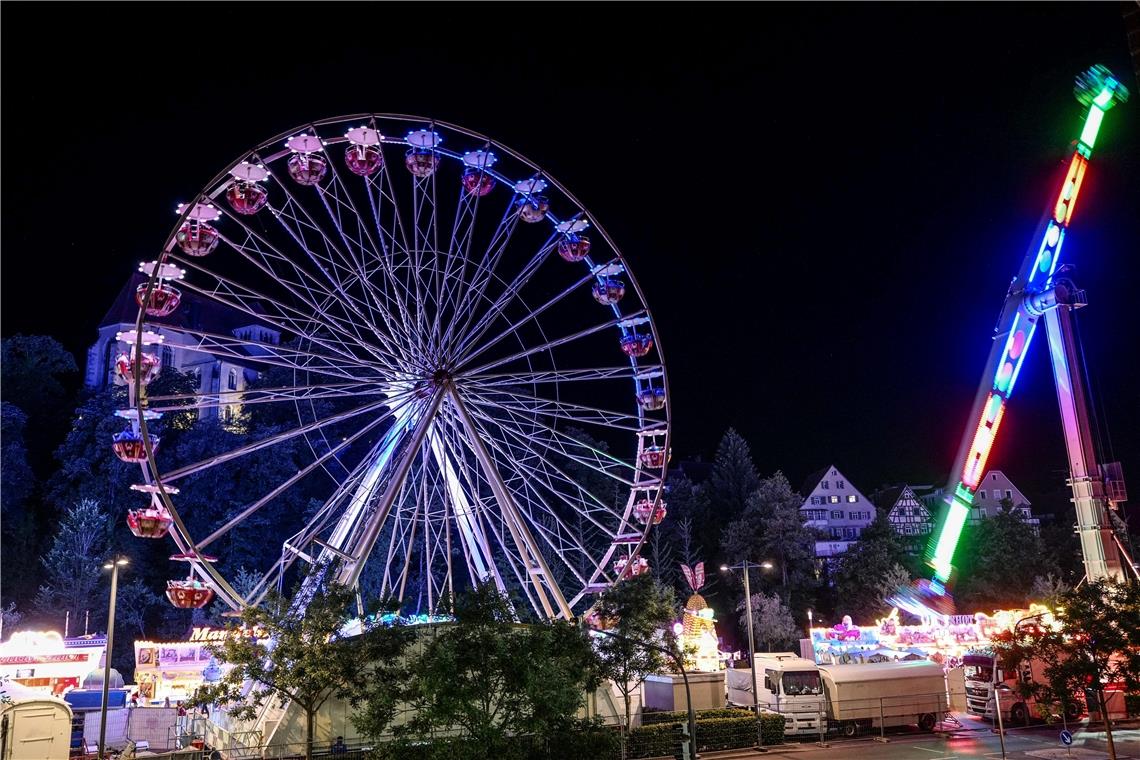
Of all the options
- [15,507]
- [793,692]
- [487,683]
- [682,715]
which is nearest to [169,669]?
[682,715]

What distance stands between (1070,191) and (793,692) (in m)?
31.1

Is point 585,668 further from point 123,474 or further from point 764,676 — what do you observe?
point 123,474

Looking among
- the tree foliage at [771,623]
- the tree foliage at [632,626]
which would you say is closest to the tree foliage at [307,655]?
the tree foliage at [632,626]

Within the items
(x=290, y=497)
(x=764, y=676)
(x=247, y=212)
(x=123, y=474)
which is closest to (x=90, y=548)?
(x=123, y=474)

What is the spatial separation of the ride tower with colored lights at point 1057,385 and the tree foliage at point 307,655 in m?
28.3

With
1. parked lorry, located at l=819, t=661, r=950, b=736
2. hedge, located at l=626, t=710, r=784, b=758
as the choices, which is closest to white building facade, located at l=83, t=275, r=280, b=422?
hedge, located at l=626, t=710, r=784, b=758

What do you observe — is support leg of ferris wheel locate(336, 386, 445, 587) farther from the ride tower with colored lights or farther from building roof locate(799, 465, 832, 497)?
building roof locate(799, 465, 832, 497)

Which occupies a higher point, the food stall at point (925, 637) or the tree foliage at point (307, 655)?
the tree foliage at point (307, 655)

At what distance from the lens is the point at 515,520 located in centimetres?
2431

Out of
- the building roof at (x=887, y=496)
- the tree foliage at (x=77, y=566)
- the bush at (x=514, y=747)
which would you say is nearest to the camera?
the bush at (x=514, y=747)

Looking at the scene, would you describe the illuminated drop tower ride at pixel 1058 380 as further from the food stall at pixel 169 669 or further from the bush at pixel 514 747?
the food stall at pixel 169 669

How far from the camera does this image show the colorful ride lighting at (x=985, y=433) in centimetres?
4581

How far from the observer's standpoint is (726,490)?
7338 cm

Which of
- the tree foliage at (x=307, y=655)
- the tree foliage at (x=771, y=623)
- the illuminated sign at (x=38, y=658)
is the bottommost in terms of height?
the tree foliage at (x=771, y=623)
